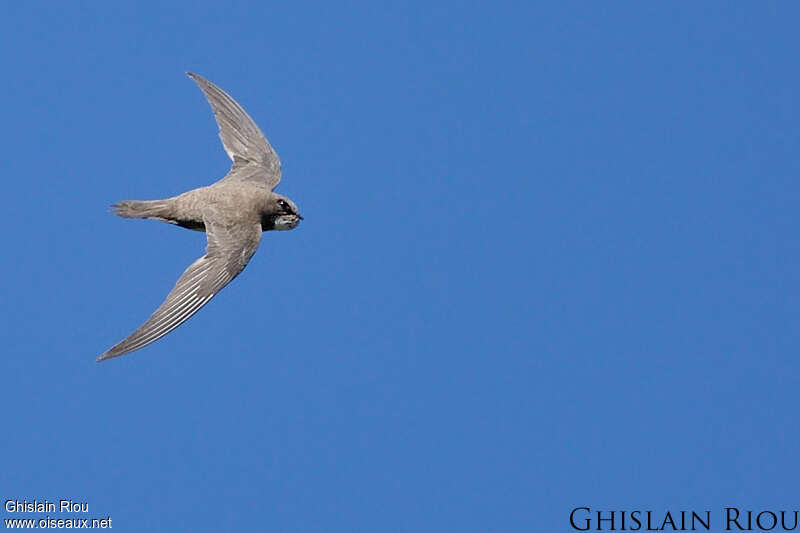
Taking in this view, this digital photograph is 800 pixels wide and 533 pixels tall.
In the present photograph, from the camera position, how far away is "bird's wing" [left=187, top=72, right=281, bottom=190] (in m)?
14.7

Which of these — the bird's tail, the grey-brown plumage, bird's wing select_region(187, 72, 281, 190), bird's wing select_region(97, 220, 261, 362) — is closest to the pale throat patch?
the grey-brown plumage

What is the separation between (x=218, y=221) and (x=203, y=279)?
2.57ft

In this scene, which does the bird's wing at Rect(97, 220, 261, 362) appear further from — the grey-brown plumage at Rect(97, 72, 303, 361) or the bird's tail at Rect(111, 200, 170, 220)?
the bird's tail at Rect(111, 200, 170, 220)

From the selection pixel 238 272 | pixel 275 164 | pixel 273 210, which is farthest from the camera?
pixel 275 164

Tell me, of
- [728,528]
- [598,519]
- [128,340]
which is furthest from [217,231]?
[728,528]

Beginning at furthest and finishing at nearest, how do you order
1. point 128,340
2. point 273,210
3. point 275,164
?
point 275,164
point 273,210
point 128,340

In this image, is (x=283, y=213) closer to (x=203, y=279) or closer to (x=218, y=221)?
(x=218, y=221)

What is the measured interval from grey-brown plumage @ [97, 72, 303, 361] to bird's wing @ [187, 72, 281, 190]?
0.01m

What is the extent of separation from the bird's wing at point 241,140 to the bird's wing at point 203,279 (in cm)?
148

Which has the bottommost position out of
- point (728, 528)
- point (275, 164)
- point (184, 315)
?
point (728, 528)

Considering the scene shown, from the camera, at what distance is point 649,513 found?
45.0 feet

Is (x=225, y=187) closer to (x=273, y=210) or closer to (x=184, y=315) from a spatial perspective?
(x=273, y=210)

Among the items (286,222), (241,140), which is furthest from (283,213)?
(241,140)

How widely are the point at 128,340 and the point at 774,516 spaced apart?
672 cm
